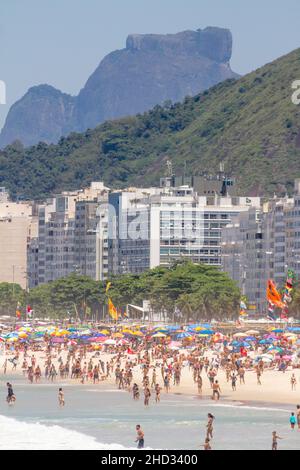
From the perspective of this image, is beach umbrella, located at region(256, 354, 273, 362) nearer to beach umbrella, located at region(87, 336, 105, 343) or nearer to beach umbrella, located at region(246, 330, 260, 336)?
beach umbrella, located at region(246, 330, 260, 336)

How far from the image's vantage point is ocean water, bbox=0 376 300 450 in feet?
223

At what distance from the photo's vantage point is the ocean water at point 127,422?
67938mm

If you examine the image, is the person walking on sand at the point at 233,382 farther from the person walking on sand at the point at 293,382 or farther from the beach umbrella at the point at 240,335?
the beach umbrella at the point at 240,335

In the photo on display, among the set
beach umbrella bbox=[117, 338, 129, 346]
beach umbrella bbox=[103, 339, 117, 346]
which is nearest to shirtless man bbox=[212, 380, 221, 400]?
beach umbrella bbox=[103, 339, 117, 346]

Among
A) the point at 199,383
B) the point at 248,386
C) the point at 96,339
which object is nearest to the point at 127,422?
the point at 199,383

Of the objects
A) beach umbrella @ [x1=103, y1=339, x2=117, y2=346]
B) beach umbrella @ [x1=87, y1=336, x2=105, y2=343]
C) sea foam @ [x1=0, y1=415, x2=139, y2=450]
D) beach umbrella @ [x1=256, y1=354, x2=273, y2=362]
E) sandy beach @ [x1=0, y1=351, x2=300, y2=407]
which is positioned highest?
beach umbrella @ [x1=256, y1=354, x2=273, y2=362]

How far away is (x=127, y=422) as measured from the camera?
7919 cm

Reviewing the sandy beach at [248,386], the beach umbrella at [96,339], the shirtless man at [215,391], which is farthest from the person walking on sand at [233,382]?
the beach umbrella at [96,339]

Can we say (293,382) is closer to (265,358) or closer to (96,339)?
(265,358)

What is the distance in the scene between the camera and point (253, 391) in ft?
316

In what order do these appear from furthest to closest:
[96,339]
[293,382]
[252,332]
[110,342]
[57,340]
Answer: [57,340], [96,339], [252,332], [110,342], [293,382]
